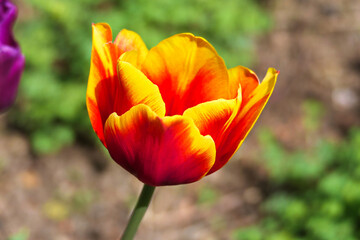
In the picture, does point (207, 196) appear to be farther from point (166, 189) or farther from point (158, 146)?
point (158, 146)

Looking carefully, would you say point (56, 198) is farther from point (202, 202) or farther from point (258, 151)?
point (258, 151)

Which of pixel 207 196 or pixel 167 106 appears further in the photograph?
pixel 207 196

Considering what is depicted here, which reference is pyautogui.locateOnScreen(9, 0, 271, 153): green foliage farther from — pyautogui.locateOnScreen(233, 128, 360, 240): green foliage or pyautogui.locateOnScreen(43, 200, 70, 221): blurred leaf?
pyautogui.locateOnScreen(233, 128, 360, 240): green foliage

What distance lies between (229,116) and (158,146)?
112 millimetres

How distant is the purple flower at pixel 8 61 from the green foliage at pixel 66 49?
1714 millimetres

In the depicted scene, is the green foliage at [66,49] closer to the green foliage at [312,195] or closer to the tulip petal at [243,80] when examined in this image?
the green foliage at [312,195]

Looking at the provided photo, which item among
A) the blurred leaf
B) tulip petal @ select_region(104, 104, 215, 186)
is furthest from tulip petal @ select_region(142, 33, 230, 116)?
the blurred leaf

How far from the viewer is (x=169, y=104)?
3.01ft

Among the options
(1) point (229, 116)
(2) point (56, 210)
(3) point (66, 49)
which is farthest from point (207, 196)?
(1) point (229, 116)

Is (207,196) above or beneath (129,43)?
beneath

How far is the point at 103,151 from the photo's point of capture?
9.79ft

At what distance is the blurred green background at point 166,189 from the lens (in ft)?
8.36

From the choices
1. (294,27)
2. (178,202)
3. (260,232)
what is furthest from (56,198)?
(294,27)

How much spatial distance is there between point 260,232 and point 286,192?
34 centimetres
